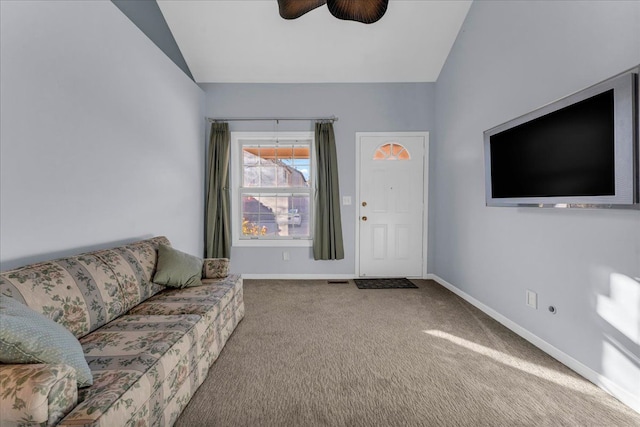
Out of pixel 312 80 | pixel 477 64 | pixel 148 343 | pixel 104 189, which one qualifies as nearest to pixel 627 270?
pixel 477 64

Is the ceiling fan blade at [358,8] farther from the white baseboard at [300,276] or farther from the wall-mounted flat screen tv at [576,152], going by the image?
the white baseboard at [300,276]

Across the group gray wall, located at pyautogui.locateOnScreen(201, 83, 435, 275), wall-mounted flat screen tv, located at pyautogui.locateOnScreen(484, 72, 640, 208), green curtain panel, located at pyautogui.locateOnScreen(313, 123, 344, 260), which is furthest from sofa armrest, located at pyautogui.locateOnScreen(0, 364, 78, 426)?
gray wall, located at pyautogui.locateOnScreen(201, 83, 435, 275)

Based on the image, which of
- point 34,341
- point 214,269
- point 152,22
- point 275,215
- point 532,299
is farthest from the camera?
point 275,215

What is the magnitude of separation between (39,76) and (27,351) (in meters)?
1.61

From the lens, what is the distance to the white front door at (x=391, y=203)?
415 centimetres

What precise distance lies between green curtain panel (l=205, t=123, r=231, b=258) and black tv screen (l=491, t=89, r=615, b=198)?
3241 millimetres

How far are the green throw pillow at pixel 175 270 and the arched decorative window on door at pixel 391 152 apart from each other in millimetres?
2835

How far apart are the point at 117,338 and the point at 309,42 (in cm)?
363

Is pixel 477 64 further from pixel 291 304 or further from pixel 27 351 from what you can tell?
pixel 27 351

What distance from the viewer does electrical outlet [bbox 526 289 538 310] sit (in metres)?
2.25

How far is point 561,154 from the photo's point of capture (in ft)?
6.26

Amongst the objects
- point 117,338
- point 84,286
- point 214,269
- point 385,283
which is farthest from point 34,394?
point 385,283

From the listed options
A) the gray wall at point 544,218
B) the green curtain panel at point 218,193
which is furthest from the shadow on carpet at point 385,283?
the green curtain panel at point 218,193

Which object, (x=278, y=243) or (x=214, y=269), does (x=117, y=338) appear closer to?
(x=214, y=269)
